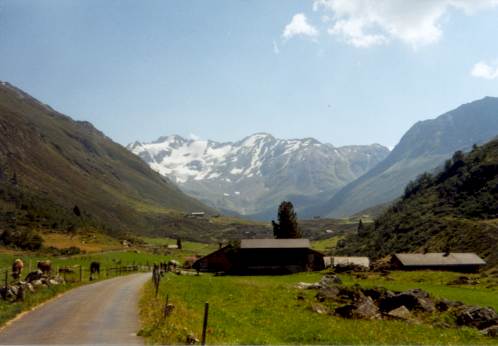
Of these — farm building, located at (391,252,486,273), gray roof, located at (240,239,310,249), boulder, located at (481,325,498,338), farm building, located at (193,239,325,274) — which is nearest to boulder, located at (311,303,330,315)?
boulder, located at (481,325,498,338)

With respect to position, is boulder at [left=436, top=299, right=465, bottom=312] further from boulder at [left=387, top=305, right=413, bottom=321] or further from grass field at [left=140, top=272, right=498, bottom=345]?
grass field at [left=140, top=272, right=498, bottom=345]

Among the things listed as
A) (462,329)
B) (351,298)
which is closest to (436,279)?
(351,298)

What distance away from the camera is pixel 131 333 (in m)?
29.9

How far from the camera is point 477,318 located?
36969 millimetres

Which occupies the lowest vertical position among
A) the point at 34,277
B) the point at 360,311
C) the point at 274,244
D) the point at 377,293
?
the point at 360,311

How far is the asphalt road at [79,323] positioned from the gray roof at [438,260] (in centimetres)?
8818

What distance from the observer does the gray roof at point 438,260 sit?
404ft

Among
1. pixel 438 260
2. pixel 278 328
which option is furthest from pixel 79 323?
pixel 438 260

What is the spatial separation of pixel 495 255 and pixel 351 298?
338ft

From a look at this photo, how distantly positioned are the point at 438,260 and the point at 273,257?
128ft

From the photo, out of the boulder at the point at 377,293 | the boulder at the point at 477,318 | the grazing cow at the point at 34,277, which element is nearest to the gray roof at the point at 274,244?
the grazing cow at the point at 34,277

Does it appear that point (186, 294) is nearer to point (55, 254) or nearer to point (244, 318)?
point (244, 318)

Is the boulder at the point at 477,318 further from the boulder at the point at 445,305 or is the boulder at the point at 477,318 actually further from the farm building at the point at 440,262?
the farm building at the point at 440,262

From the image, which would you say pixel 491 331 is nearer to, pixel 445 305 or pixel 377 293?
pixel 445 305
